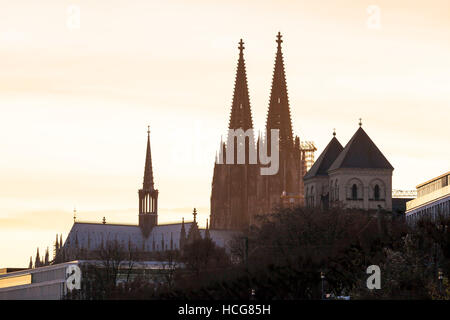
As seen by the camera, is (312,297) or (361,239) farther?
(361,239)
